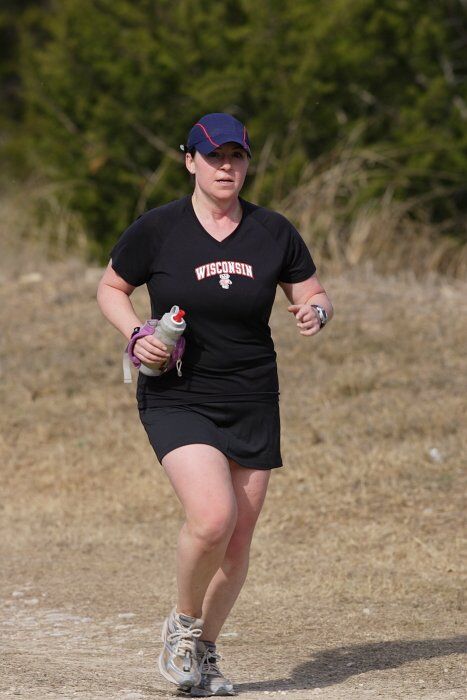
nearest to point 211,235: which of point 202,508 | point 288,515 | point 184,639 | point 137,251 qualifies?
point 137,251

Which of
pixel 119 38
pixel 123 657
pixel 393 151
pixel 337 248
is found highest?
pixel 119 38

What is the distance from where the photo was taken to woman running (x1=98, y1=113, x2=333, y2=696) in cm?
484

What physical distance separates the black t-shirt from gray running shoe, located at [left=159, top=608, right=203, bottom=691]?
828mm

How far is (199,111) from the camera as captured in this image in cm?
1507

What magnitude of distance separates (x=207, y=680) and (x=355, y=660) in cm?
109

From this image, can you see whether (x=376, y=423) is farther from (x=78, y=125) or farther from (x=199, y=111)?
(x=78, y=125)

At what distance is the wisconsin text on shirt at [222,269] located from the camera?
4836 millimetres

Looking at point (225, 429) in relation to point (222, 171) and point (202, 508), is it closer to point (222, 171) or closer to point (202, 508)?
point (202, 508)

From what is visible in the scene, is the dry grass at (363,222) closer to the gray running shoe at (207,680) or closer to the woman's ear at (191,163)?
the woman's ear at (191,163)

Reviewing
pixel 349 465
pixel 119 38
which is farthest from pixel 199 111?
pixel 349 465

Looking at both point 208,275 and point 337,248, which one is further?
point 337,248

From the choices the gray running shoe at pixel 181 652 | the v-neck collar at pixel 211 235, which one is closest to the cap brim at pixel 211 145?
the v-neck collar at pixel 211 235

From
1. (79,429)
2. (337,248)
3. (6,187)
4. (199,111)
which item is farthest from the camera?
(6,187)

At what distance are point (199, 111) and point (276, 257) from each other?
1040 centimetres
